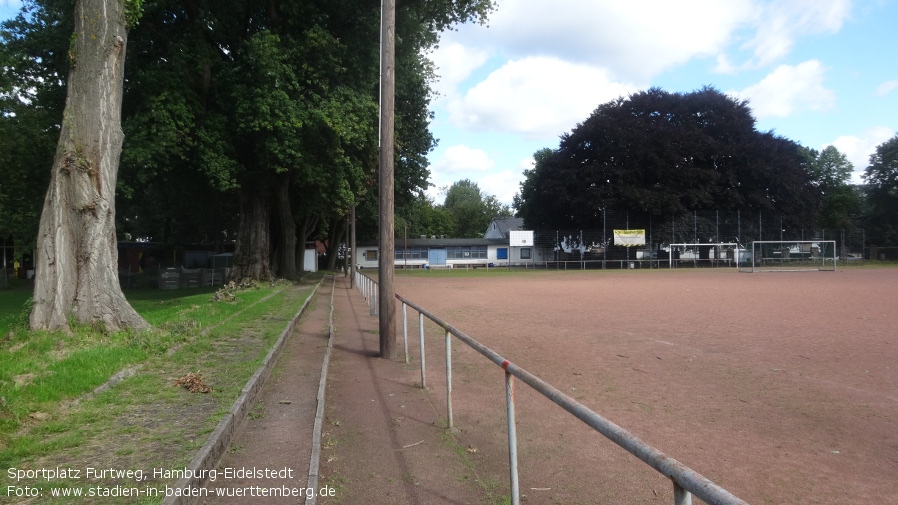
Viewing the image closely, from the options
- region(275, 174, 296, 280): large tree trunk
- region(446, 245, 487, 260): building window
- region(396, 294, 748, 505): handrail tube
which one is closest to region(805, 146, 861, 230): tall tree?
region(446, 245, 487, 260): building window

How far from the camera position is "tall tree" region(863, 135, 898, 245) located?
5875cm

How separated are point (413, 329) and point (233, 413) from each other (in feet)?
25.8

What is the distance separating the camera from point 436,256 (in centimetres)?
6638

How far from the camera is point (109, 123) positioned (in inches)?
350

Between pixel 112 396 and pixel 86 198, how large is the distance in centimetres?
417

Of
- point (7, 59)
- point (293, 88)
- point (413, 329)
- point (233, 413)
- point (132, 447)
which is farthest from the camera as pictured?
point (293, 88)

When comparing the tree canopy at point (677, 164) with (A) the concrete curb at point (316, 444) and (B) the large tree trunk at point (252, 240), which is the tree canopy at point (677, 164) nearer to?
(B) the large tree trunk at point (252, 240)

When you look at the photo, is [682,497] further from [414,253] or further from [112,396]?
[414,253]

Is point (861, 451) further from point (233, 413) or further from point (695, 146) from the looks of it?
point (695, 146)

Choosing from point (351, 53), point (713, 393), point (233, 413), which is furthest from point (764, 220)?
point (233, 413)

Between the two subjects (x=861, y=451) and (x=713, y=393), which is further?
(x=713, y=393)

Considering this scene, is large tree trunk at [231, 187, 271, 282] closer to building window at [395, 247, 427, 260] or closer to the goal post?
the goal post

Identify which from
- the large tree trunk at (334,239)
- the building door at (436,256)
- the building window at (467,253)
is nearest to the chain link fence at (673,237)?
the building window at (467,253)

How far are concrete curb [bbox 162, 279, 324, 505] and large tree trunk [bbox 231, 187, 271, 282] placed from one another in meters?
18.7
